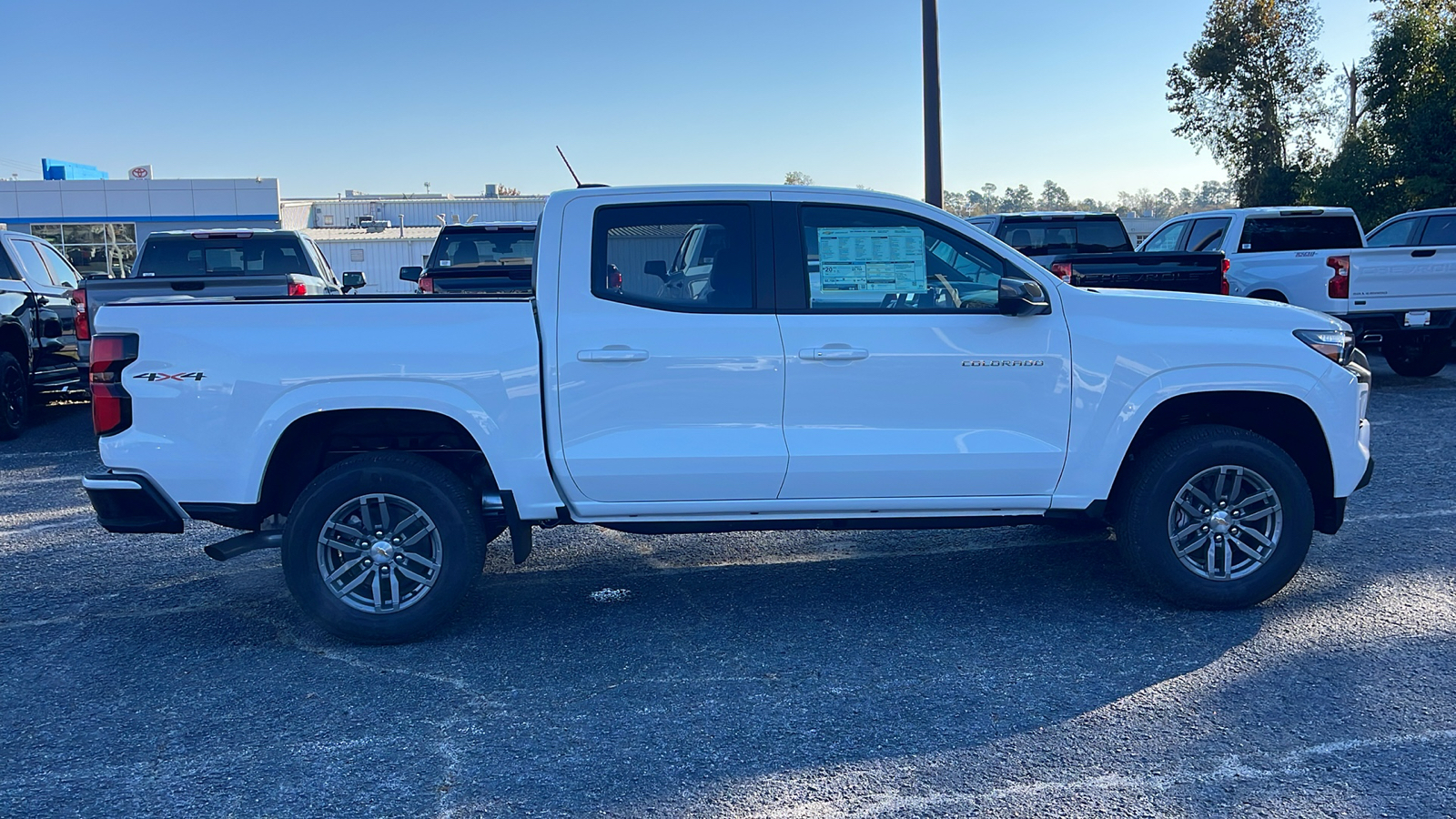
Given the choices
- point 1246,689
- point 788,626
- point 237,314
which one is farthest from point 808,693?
point 237,314

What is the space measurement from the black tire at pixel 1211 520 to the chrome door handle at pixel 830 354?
1.39 meters

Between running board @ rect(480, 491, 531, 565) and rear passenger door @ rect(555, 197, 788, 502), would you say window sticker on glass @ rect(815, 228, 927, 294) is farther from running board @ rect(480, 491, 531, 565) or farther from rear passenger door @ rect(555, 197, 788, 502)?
running board @ rect(480, 491, 531, 565)

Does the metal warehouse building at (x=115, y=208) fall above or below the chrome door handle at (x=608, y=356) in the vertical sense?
above

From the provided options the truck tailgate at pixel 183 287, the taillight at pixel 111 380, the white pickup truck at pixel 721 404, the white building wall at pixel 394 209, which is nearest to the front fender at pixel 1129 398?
the white pickup truck at pixel 721 404

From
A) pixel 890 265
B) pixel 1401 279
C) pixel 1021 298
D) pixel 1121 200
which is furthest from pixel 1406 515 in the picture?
pixel 1121 200

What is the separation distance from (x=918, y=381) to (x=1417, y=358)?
1060cm

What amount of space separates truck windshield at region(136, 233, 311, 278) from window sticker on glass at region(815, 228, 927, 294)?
8216 millimetres

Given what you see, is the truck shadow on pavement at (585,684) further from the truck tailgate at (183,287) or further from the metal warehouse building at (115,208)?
the metal warehouse building at (115,208)

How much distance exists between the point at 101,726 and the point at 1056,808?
Answer: 3.30 m

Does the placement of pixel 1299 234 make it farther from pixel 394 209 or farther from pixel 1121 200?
pixel 1121 200

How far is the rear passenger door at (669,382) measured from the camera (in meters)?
4.84

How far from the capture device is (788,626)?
5102 millimetres

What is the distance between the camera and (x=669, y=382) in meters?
4.84

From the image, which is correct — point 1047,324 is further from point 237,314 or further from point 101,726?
point 101,726
